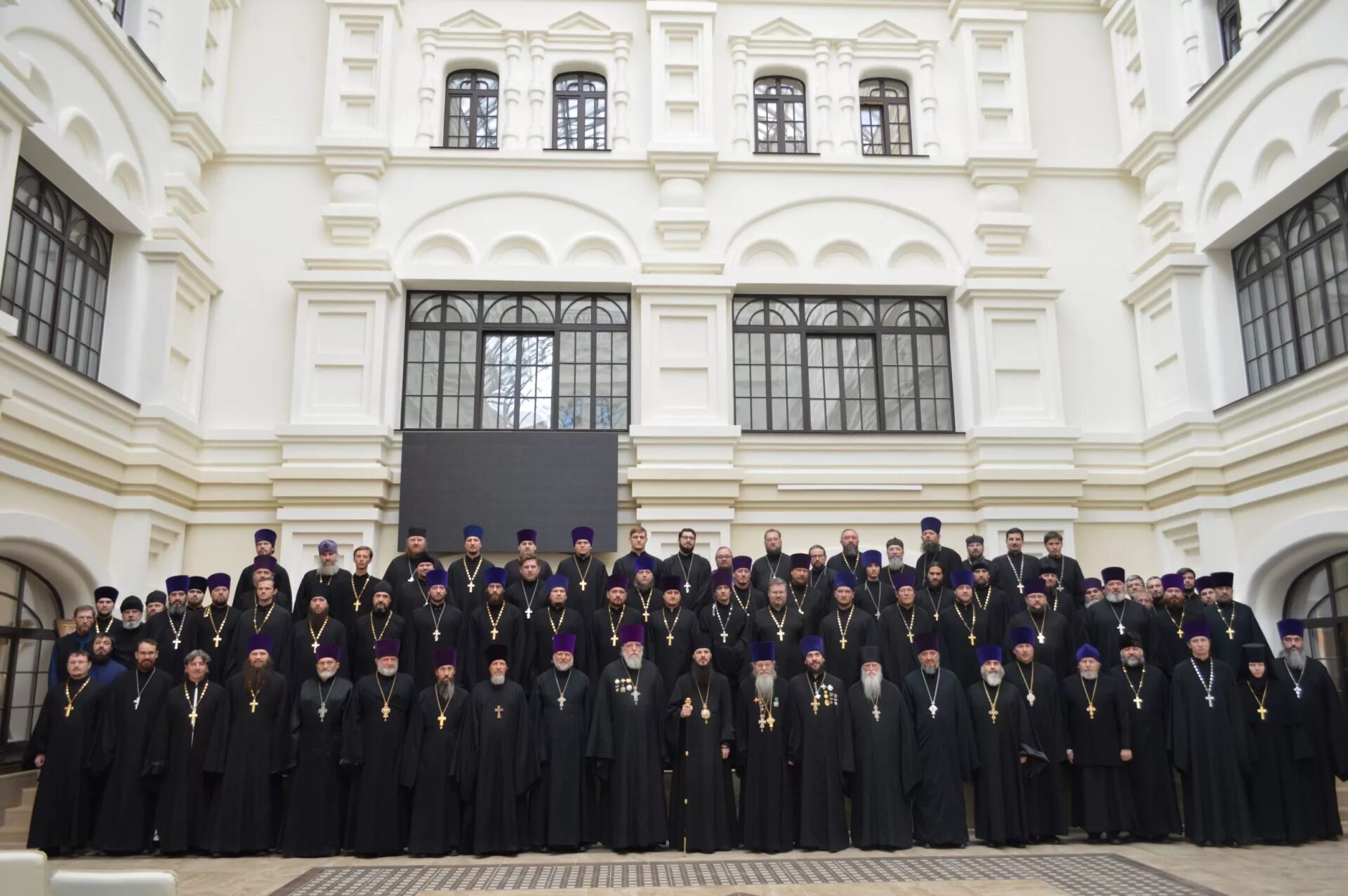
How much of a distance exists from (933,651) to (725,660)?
5.36ft

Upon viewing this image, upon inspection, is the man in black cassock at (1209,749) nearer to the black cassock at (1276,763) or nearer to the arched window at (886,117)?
the black cassock at (1276,763)

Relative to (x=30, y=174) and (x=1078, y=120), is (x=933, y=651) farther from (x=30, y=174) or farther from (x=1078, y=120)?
(x=30, y=174)

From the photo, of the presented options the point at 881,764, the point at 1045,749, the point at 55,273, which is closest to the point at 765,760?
the point at 881,764

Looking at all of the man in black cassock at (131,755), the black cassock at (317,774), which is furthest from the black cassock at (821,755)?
the man in black cassock at (131,755)

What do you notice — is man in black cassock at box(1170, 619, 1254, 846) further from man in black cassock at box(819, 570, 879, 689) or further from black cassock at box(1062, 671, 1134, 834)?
man in black cassock at box(819, 570, 879, 689)

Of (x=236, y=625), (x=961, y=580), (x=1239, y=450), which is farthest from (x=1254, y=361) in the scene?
(x=236, y=625)

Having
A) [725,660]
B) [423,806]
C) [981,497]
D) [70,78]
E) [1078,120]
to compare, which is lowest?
[423,806]

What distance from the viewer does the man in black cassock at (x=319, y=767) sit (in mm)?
7652

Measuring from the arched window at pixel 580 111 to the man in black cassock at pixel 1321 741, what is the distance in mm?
8689

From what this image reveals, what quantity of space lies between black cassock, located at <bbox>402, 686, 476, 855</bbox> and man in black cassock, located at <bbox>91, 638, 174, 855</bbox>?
187 cm

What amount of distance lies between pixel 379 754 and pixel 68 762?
2240 mm

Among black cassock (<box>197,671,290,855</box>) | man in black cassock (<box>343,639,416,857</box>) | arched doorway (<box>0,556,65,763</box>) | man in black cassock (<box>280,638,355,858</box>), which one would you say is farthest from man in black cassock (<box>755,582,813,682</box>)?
arched doorway (<box>0,556,65,763</box>)

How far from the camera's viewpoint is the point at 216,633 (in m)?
8.79

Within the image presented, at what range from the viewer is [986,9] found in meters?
12.6
